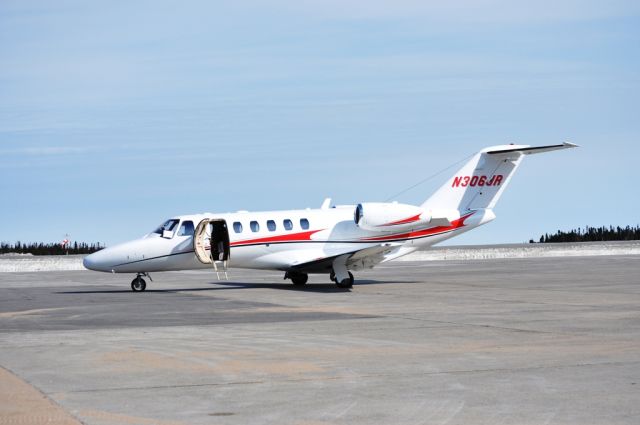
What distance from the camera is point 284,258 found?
32406 mm

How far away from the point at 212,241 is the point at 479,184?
925cm

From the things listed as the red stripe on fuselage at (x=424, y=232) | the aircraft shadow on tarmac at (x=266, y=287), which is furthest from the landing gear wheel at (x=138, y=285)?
the red stripe on fuselage at (x=424, y=232)

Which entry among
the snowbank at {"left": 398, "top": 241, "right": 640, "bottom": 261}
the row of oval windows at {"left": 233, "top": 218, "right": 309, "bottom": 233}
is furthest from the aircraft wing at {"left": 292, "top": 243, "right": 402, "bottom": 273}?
the snowbank at {"left": 398, "top": 241, "right": 640, "bottom": 261}

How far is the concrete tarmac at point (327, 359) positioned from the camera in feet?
31.6

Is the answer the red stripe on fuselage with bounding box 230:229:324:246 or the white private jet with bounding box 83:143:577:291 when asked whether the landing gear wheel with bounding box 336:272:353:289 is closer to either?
the white private jet with bounding box 83:143:577:291

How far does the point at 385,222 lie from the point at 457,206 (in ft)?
8.98

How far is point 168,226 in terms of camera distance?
3209 centimetres

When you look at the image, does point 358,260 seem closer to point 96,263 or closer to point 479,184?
point 479,184

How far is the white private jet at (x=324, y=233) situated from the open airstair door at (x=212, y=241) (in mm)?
32

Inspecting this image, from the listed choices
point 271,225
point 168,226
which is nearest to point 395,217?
point 271,225

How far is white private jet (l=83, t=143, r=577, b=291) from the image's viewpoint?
31.6 m

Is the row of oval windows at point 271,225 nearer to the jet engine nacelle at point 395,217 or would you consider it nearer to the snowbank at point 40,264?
the jet engine nacelle at point 395,217

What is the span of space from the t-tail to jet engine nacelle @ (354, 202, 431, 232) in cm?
84

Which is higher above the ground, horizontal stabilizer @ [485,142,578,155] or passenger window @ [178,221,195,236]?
horizontal stabilizer @ [485,142,578,155]
